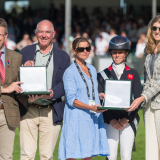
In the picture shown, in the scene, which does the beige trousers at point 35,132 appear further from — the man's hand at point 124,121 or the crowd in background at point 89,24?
the crowd in background at point 89,24

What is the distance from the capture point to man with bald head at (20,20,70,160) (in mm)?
4848

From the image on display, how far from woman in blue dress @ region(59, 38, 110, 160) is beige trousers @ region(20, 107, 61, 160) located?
13.8 inches

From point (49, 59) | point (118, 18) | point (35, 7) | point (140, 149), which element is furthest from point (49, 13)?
point (49, 59)

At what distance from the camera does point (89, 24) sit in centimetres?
2011

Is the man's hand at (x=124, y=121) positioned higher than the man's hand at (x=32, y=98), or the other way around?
the man's hand at (x=32, y=98)

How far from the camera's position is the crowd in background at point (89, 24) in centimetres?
1667

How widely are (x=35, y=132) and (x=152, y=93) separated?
172 cm

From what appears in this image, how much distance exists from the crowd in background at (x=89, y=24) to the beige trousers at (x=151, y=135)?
10277 mm

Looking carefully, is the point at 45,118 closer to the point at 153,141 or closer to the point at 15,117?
the point at 15,117

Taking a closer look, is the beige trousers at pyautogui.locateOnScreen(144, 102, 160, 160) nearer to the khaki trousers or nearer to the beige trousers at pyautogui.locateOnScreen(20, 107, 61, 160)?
the beige trousers at pyautogui.locateOnScreen(20, 107, 61, 160)

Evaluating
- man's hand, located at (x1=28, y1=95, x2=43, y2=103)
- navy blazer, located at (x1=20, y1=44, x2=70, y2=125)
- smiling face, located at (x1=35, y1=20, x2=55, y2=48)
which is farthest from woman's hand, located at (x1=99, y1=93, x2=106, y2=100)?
A: smiling face, located at (x1=35, y1=20, x2=55, y2=48)

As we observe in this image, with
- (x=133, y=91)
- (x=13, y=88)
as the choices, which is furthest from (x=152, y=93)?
(x=13, y=88)

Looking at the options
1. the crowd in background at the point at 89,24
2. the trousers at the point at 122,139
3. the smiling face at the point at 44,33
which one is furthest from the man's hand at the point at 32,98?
the crowd in background at the point at 89,24

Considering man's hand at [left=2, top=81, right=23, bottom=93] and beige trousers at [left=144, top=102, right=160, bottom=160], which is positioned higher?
man's hand at [left=2, top=81, right=23, bottom=93]
